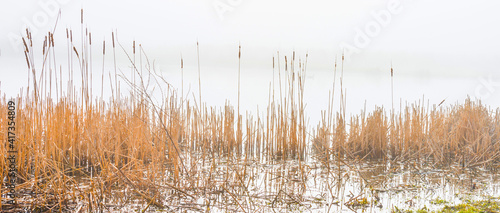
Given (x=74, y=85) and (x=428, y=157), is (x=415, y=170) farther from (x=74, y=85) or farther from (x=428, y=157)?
(x=74, y=85)

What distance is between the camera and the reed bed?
2.30 m

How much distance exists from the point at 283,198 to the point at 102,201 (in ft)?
3.65

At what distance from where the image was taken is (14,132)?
2707 mm

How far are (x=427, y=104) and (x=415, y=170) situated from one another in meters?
1.34

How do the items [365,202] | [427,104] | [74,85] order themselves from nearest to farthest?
[365,202]
[74,85]
[427,104]

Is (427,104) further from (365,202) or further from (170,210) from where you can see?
(170,210)

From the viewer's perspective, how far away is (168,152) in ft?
10.6

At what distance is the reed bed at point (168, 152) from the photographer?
2.30 metres

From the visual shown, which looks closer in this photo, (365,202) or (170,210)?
(170,210)

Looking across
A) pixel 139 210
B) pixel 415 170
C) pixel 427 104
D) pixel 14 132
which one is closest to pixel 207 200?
pixel 139 210

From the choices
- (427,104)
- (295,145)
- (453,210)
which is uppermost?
(427,104)

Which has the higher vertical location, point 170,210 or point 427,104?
point 427,104

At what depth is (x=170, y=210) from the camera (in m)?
2.17

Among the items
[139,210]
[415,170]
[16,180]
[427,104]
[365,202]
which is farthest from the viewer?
[427,104]
